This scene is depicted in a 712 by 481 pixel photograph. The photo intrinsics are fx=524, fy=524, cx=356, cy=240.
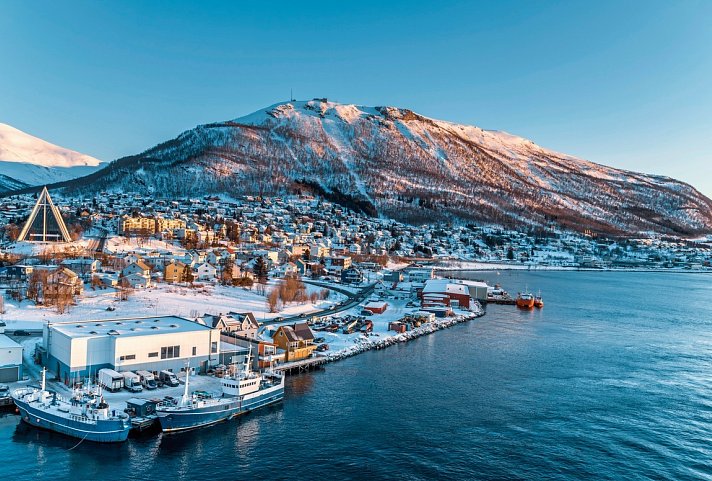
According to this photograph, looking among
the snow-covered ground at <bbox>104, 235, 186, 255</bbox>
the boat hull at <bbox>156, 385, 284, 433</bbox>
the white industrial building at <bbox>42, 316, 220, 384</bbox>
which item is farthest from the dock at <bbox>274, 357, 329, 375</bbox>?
the snow-covered ground at <bbox>104, 235, 186, 255</bbox>

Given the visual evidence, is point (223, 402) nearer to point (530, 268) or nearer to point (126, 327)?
point (126, 327)

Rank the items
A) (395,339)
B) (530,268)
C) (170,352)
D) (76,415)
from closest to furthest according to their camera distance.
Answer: (76,415) < (170,352) < (395,339) < (530,268)

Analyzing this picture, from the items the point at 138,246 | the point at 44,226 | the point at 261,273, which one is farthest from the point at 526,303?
the point at 44,226

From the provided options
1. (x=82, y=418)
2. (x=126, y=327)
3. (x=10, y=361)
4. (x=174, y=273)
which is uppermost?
(x=174, y=273)

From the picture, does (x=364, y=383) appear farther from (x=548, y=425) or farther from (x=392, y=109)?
(x=392, y=109)

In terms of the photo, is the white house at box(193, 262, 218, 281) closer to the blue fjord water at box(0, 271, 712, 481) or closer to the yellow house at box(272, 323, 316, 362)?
the yellow house at box(272, 323, 316, 362)

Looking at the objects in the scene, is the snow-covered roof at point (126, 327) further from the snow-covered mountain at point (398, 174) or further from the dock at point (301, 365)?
the snow-covered mountain at point (398, 174)
